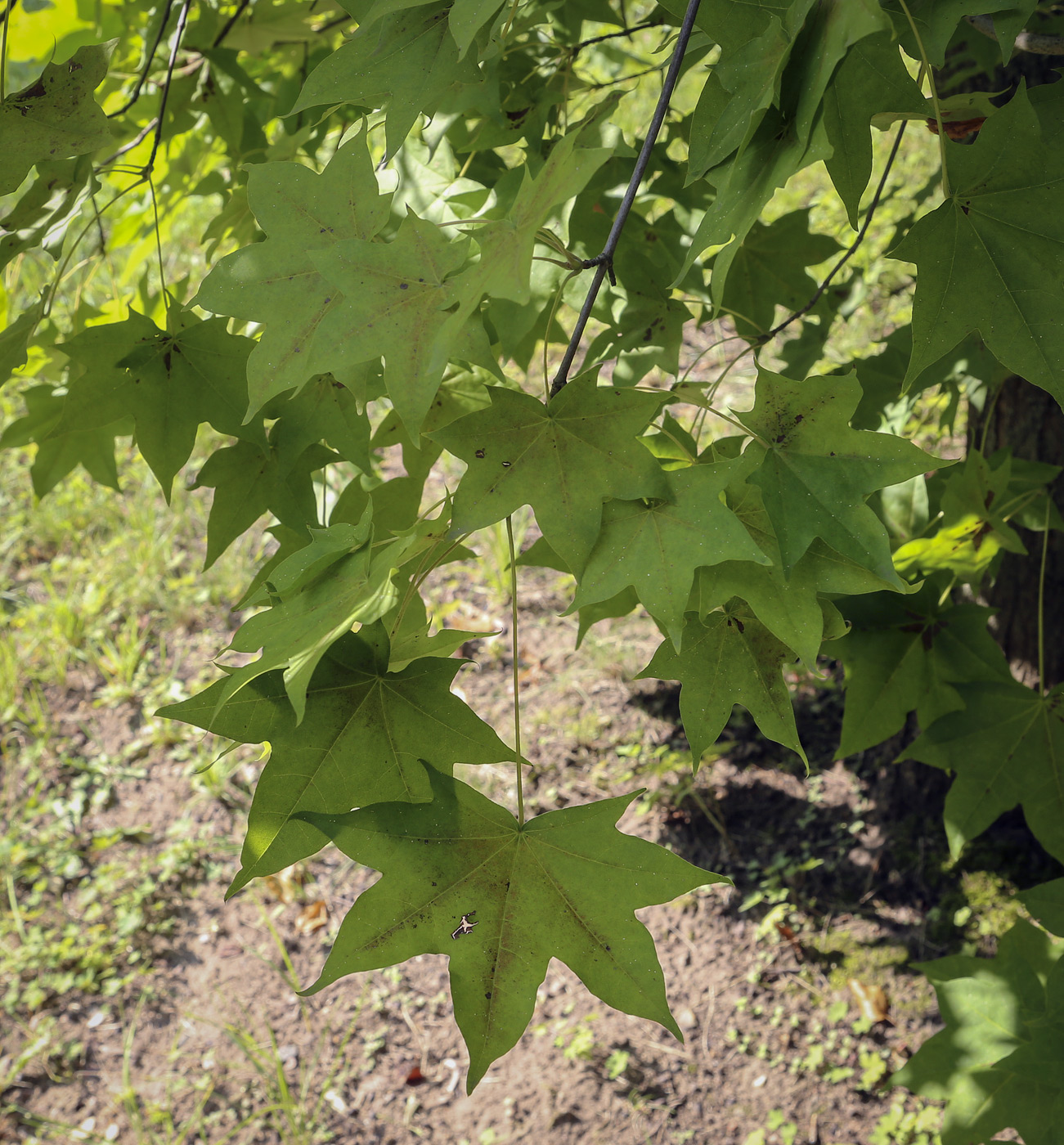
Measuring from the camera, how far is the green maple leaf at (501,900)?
2.81 feet

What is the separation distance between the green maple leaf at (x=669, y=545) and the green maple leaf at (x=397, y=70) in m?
0.43

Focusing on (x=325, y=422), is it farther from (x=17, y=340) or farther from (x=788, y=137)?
(x=788, y=137)

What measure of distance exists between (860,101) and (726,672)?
543mm

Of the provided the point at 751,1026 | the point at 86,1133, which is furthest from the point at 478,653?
the point at 86,1133

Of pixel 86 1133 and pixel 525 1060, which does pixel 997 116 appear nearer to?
pixel 525 1060

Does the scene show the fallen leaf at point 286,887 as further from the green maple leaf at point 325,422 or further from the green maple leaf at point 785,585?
the green maple leaf at point 785,585

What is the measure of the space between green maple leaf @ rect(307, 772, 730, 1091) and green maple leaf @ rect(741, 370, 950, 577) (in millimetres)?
311

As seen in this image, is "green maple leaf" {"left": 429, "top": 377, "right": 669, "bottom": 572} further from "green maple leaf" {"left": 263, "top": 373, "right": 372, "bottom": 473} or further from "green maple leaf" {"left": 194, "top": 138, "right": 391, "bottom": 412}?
"green maple leaf" {"left": 263, "top": 373, "right": 372, "bottom": 473}

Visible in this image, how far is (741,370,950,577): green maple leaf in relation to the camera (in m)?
0.84

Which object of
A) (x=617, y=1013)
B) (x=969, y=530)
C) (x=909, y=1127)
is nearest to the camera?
(x=969, y=530)

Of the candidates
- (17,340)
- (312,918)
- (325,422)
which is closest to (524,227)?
(325,422)

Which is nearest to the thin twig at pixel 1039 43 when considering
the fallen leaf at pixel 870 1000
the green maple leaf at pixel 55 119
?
the green maple leaf at pixel 55 119

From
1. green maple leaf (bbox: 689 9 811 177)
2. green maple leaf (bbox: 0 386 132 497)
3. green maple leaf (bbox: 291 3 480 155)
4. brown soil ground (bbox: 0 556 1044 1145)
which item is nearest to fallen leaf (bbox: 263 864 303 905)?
brown soil ground (bbox: 0 556 1044 1145)

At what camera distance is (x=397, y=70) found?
2.99 feet
